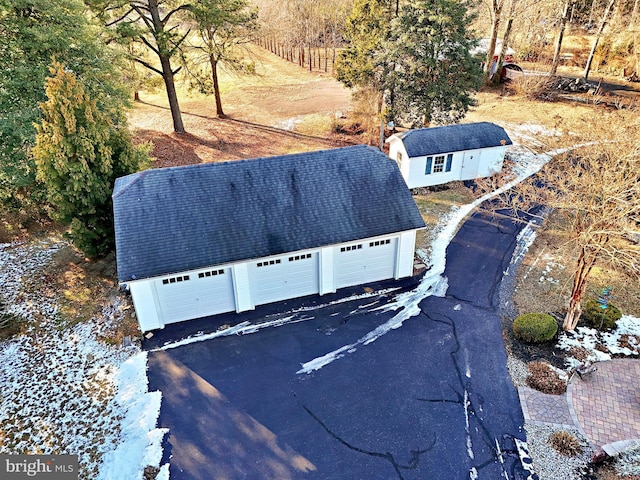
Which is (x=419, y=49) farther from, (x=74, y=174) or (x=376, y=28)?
(x=74, y=174)

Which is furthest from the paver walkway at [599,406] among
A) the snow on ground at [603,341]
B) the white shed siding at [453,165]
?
the white shed siding at [453,165]

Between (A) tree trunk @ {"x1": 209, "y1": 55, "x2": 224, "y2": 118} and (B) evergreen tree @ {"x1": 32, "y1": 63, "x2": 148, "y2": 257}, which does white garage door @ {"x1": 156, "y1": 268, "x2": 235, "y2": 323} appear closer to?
(B) evergreen tree @ {"x1": 32, "y1": 63, "x2": 148, "y2": 257}

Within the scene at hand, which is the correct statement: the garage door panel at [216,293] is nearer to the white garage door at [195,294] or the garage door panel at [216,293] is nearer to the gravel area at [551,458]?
the white garage door at [195,294]

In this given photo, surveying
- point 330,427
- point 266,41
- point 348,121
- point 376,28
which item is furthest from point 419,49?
point 266,41

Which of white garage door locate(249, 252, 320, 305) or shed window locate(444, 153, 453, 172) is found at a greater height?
shed window locate(444, 153, 453, 172)

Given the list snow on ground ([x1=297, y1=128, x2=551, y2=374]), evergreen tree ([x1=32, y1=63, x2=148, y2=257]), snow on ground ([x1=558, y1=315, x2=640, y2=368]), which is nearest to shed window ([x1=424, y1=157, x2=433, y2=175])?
snow on ground ([x1=297, y1=128, x2=551, y2=374])

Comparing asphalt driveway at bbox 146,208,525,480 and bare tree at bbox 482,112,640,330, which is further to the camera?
bare tree at bbox 482,112,640,330
